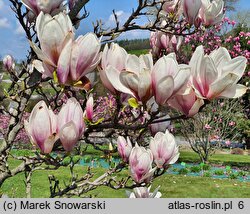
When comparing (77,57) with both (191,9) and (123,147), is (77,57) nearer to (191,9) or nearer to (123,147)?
(123,147)

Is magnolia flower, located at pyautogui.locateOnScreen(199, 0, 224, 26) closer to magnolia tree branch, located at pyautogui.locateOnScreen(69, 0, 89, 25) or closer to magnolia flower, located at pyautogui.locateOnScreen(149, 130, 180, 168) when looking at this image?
magnolia tree branch, located at pyautogui.locateOnScreen(69, 0, 89, 25)

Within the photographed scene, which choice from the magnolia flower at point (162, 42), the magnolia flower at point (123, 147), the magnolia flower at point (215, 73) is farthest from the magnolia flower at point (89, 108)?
the magnolia flower at point (162, 42)

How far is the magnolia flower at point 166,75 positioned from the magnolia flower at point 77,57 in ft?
0.60

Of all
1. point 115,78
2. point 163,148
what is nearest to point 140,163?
point 163,148

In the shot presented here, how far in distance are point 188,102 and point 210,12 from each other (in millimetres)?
972

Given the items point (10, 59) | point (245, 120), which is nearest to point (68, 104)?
point (10, 59)

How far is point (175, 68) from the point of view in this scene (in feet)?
3.59

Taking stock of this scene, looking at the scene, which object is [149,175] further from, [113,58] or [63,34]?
[63,34]

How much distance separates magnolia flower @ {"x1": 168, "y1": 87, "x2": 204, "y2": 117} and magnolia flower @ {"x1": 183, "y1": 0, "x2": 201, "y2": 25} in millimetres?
838

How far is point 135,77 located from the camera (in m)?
1.10

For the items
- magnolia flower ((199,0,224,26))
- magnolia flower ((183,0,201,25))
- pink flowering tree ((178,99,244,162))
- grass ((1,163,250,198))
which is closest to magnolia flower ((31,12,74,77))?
magnolia flower ((183,0,201,25))

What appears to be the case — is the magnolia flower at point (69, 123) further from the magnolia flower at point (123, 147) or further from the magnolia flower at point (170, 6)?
the magnolia flower at point (170, 6)

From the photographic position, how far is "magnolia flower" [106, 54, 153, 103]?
109 cm

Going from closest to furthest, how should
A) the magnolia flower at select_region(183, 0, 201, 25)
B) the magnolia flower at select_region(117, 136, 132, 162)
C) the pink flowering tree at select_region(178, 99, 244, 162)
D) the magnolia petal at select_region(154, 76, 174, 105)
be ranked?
the magnolia petal at select_region(154, 76, 174, 105)
the magnolia flower at select_region(117, 136, 132, 162)
the magnolia flower at select_region(183, 0, 201, 25)
the pink flowering tree at select_region(178, 99, 244, 162)
